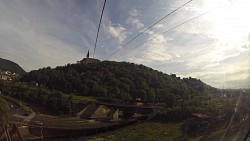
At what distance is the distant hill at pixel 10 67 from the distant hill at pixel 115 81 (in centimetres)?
6

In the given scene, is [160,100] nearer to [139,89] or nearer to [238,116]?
[139,89]

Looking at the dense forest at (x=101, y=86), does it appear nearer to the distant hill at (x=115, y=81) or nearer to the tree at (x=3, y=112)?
the distant hill at (x=115, y=81)

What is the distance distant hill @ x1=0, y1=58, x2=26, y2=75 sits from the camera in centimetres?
165

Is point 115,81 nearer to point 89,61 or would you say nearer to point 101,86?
point 101,86

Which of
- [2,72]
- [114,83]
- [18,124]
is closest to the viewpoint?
[18,124]

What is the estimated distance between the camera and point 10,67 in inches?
68.8

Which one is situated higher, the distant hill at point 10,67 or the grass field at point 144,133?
the distant hill at point 10,67

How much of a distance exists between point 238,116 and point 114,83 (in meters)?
1.12

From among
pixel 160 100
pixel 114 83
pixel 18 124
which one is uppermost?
pixel 114 83

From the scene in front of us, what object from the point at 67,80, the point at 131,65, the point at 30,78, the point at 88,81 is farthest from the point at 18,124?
the point at 131,65

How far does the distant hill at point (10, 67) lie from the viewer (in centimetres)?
165

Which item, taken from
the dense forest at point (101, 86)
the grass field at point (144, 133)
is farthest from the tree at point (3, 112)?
the grass field at point (144, 133)

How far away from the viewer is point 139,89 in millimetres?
2406

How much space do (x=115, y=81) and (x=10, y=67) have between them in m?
0.90
